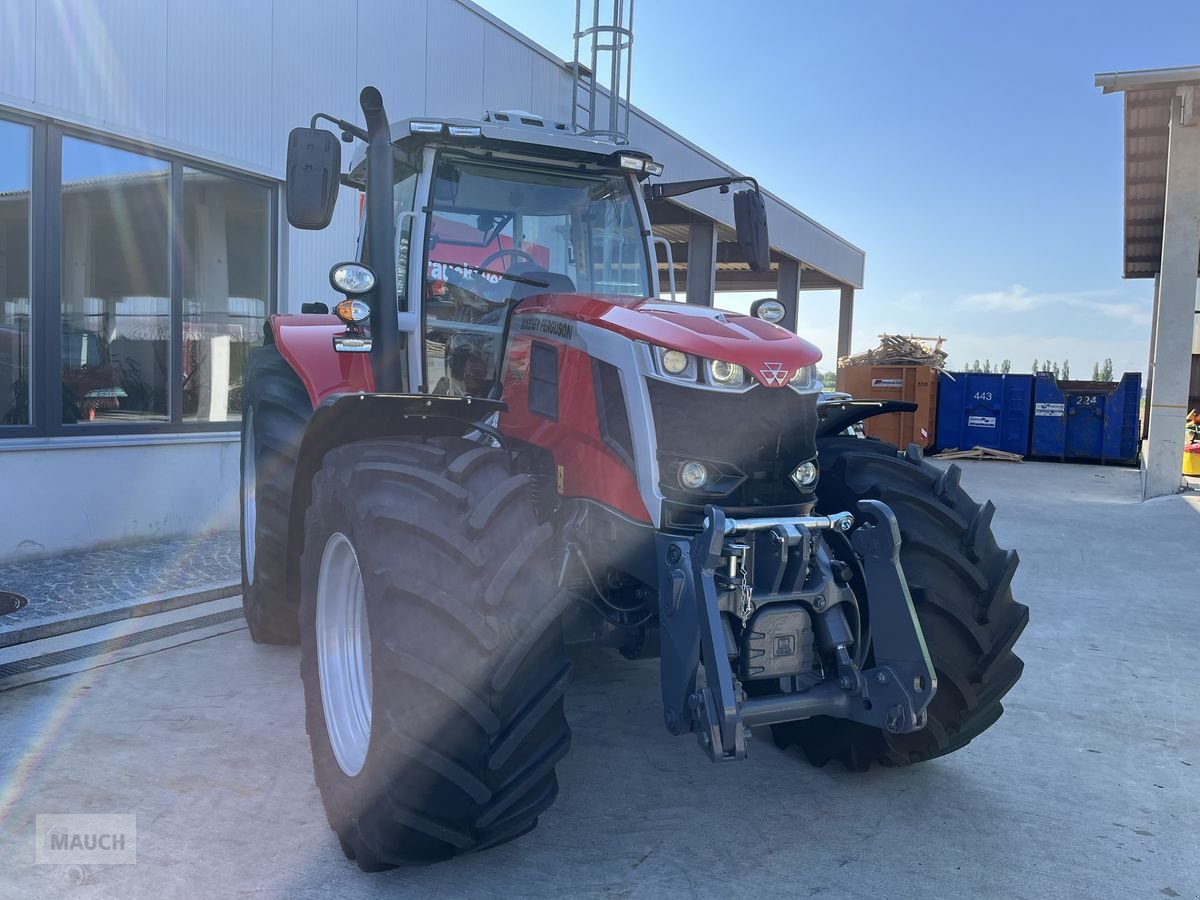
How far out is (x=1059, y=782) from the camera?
3279 mm

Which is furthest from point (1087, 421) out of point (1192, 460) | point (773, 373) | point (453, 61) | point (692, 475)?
point (692, 475)

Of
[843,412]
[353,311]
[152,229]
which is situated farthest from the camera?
[152,229]

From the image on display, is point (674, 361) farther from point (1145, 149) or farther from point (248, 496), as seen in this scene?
point (1145, 149)

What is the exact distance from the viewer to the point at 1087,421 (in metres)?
16.5

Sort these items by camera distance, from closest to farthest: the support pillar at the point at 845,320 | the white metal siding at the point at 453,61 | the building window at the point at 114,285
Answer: the building window at the point at 114,285, the white metal siding at the point at 453,61, the support pillar at the point at 845,320

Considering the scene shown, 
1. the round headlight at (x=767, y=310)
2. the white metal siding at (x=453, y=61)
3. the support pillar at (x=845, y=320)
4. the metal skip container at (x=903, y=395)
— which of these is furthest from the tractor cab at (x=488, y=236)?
the support pillar at (x=845, y=320)

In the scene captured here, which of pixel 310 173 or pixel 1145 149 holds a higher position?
pixel 1145 149

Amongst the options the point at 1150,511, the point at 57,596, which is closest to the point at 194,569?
the point at 57,596

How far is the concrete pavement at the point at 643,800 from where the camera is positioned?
2527mm

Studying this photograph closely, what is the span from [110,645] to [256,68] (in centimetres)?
476

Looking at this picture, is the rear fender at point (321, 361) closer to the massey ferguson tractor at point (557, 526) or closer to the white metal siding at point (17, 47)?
the massey ferguson tractor at point (557, 526)

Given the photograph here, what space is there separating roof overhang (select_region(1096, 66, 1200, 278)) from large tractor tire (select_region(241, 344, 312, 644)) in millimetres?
11376

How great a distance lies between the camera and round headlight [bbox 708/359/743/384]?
271 centimetres

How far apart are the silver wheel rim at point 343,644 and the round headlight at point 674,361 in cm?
113
